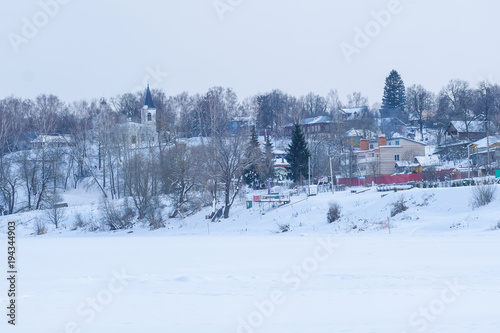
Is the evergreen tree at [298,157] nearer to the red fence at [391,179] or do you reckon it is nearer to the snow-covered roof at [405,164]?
the red fence at [391,179]

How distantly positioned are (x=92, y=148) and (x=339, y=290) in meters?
73.9

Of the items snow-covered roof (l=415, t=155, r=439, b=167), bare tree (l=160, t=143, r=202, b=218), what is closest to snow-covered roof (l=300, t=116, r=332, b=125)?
snow-covered roof (l=415, t=155, r=439, b=167)

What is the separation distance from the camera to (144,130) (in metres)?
77.6

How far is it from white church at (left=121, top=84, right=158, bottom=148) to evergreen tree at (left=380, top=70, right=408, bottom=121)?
1695 inches

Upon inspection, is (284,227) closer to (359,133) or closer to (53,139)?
(53,139)

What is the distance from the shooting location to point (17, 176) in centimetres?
6094

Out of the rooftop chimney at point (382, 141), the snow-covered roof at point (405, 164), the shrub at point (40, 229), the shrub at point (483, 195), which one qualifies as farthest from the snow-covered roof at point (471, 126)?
the shrub at point (40, 229)

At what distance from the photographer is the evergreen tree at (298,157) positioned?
199ft

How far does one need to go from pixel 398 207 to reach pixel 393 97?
77.8 m

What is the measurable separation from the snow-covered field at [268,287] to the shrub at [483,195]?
232 inches

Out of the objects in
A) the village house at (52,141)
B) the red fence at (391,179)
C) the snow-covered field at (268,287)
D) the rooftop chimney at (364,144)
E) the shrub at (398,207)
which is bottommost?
the snow-covered field at (268,287)

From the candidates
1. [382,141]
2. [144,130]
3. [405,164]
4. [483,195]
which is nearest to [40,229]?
[483,195]

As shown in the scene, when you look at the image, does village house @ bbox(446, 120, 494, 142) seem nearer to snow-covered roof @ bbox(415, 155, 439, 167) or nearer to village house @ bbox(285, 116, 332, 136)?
snow-covered roof @ bbox(415, 155, 439, 167)

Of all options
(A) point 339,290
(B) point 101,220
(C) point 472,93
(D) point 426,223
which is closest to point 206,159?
(B) point 101,220
